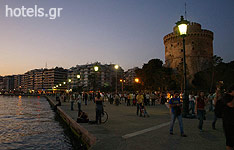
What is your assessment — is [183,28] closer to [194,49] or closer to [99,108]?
[99,108]

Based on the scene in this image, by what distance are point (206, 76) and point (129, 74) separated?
4057 inches

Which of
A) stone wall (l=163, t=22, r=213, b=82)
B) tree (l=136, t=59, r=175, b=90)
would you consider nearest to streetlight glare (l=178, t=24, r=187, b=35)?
tree (l=136, t=59, r=175, b=90)

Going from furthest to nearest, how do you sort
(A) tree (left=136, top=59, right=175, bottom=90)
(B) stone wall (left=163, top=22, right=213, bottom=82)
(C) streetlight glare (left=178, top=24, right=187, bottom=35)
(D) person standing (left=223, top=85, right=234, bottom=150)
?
1. (B) stone wall (left=163, top=22, right=213, bottom=82)
2. (A) tree (left=136, top=59, right=175, bottom=90)
3. (C) streetlight glare (left=178, top=24, right=187, bottom=35)
4. (D) person standing (left=223, top=85, right=234, bottom=150)

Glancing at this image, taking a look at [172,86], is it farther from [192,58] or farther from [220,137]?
[220,137]

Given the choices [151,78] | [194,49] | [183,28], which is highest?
[194,49]

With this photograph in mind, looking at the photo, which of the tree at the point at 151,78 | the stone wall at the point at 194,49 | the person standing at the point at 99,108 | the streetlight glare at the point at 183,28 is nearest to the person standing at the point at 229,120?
the person standing at the point at 99,108

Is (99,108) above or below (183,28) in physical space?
below

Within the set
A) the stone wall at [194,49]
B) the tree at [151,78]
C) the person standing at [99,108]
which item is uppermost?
the stone wall at [194,49]

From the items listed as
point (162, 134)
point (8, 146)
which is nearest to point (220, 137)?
point (162, 134)

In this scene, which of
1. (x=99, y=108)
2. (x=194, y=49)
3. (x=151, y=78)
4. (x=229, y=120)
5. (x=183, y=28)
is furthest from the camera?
(x=194, y=49)

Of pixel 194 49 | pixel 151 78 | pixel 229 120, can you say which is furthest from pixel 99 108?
pixel 194 49

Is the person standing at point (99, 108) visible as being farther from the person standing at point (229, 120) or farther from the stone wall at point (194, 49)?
the stone wall at point (194, 49)

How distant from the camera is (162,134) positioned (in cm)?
759

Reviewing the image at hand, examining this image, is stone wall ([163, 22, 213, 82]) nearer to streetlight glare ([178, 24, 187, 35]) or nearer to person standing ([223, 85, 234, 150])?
streetlight glare ([178, 24, 187, 35])
